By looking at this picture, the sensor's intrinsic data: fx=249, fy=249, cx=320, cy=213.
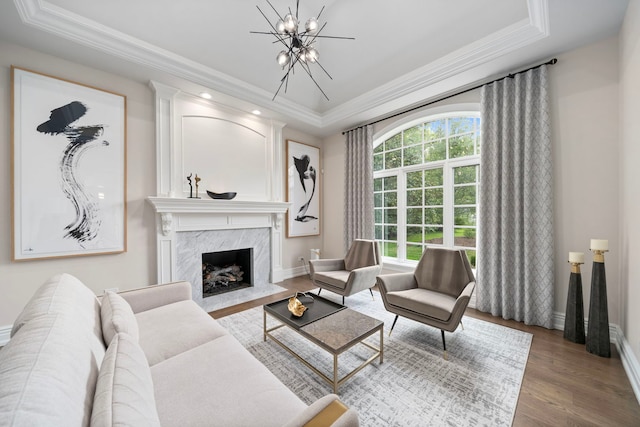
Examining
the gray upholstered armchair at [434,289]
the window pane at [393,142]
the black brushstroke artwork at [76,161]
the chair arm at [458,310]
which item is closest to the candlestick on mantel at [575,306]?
the gray upholstered armchair at [434,289]

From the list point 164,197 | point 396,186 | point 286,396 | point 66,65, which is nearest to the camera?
point 286,396

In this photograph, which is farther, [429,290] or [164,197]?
[164,197]

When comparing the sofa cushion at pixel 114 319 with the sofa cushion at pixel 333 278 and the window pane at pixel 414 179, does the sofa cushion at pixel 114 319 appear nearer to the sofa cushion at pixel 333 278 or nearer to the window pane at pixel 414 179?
the sofa cushion at pixel 333 278

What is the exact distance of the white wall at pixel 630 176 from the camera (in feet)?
6.15

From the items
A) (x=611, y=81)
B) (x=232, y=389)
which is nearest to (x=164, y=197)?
(x=232, y=389)

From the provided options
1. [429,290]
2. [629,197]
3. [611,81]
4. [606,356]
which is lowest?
[606,356]

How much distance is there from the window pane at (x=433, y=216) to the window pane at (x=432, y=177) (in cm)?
39

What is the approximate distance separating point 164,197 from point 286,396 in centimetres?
293

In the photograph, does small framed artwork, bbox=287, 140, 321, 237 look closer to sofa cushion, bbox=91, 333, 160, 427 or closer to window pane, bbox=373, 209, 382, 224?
window pane, bbox=373, 209, 382, 224

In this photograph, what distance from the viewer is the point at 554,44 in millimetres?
2502

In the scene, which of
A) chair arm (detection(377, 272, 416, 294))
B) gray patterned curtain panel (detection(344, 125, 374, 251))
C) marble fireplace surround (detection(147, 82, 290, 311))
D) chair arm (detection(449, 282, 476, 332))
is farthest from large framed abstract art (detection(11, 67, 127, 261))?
chair arm (detection(449, 282, 476, 332))

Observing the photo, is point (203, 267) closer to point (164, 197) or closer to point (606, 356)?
point (164, 197)

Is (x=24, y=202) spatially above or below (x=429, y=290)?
above

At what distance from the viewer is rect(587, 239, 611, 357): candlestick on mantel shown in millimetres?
2125
